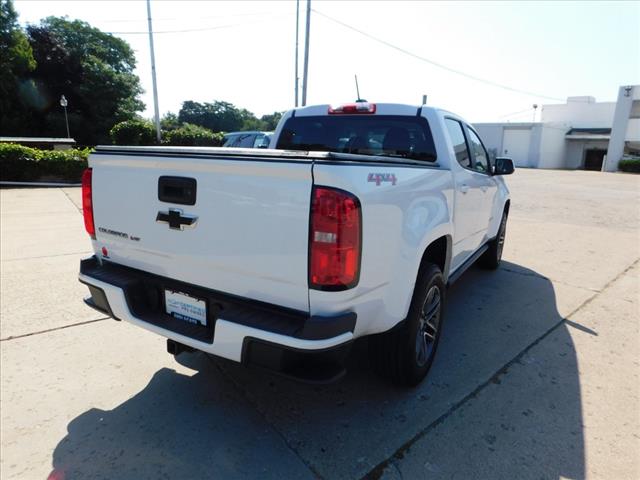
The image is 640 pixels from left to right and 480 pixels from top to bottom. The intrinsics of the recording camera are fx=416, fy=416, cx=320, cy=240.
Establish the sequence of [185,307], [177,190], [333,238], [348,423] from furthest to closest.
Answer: [348,423]
[185,307]
[177,190]
[333,238]

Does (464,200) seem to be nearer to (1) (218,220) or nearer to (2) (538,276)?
(1) (218,220)

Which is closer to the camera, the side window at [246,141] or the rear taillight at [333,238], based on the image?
the rear taillight at [333,238]

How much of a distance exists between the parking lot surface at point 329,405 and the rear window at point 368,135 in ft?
5.28

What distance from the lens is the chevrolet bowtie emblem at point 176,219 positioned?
2.19 metres

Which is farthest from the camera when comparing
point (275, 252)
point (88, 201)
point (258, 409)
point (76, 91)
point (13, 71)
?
point (76, 91)

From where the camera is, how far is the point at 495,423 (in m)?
2.48

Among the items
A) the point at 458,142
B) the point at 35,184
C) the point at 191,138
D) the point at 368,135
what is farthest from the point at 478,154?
the point at 191,138

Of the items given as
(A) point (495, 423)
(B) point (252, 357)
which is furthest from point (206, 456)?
(A) point (495, 423)

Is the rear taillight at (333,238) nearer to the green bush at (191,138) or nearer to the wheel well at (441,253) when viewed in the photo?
the wheel well at (441,253)

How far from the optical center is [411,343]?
256 cm

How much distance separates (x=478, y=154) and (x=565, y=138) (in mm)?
46236

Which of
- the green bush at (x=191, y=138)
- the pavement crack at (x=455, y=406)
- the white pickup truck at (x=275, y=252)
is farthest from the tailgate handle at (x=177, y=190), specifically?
the green bush at (x=191, y=138)

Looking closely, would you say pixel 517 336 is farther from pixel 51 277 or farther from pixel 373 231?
pixel 51 277

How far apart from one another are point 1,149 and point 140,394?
1395cm
